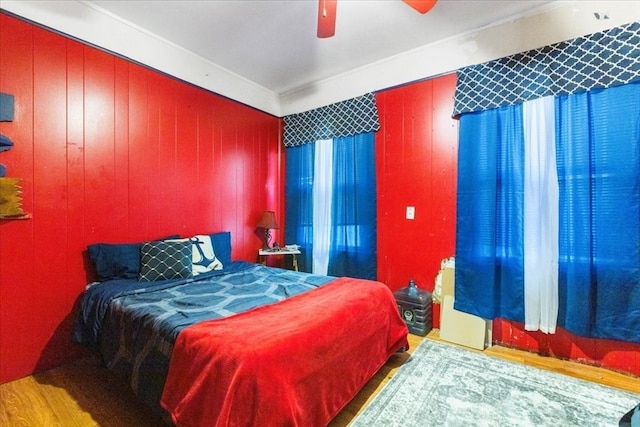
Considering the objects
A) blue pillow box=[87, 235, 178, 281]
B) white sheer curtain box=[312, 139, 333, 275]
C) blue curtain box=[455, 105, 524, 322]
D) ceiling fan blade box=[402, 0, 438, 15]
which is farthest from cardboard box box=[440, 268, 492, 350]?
blue pillow box=[87, 235, 178, 281]

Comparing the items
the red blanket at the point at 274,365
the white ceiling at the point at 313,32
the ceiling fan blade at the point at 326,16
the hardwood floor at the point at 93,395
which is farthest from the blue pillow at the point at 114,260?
the ceiling fan blade at the point at 326,16

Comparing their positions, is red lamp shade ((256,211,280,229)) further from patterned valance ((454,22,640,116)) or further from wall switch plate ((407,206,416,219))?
patterned valance ((454,22,640,116))

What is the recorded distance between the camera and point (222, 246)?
10.0 feet

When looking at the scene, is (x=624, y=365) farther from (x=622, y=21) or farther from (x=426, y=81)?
(x=426, y=81)

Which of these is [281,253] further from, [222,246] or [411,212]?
[411,212]

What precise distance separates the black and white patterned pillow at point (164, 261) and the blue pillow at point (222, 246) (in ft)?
1.42

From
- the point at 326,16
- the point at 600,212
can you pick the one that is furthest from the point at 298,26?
the point at 600,212

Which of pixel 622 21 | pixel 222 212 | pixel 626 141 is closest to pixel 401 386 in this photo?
pixel 626 141

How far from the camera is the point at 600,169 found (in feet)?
6.72

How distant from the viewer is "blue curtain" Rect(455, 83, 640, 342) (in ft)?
6.44

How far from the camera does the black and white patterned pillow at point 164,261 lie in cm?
232

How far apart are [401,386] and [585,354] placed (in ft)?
4.85

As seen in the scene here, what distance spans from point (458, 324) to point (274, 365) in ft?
6.43

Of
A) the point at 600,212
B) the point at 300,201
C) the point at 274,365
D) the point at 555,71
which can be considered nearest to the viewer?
the point at 274,365
